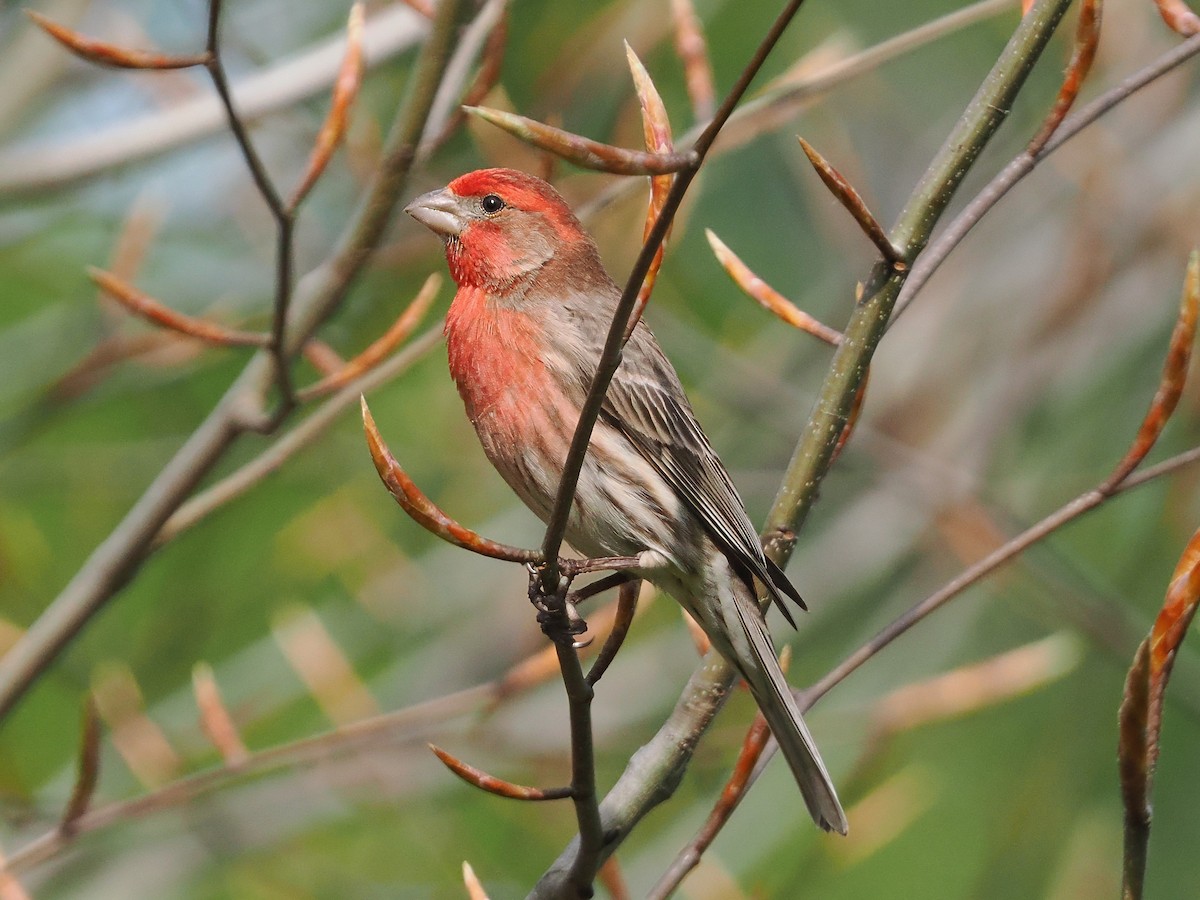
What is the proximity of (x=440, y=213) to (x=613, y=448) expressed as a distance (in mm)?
1119

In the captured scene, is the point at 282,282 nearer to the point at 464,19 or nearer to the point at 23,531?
the point at 464,19

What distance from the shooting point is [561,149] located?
1781mm

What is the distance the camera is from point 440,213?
4.68 m

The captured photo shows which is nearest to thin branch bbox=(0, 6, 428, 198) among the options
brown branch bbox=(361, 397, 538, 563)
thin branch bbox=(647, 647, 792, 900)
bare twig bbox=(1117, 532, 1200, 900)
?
brown branch bbox=(361, 397, 538, 563)

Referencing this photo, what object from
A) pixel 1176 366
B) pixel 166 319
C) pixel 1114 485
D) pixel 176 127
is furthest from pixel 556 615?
pixel 176 127

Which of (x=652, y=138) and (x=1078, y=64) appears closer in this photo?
(x=652, y=138)

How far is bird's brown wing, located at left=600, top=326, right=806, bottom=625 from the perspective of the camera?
407 centimetres

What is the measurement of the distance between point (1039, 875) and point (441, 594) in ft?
10.4

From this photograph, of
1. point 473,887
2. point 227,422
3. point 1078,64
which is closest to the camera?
point 473,887

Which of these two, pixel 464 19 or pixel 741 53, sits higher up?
pixel 464 19

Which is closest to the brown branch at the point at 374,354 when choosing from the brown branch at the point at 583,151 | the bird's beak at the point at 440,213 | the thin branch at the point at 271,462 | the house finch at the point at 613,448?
the thin branch at the point at 271,462

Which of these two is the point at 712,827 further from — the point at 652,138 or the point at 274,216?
the point at 274,216

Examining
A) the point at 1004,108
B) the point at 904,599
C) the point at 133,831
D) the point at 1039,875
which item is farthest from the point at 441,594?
the point at 1004,108

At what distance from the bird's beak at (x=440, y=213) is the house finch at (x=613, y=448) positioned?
10 cm
